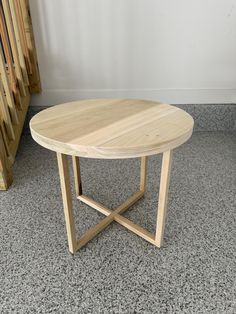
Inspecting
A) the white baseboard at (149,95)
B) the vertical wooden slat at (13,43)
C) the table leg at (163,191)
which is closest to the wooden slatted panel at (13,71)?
the vertical wooden slat at (13,43)

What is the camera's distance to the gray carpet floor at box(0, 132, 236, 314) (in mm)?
760

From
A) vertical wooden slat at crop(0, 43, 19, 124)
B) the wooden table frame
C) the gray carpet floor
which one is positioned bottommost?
the gray carpet floor

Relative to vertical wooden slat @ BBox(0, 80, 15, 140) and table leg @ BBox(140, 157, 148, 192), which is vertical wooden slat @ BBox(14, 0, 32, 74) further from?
table leg @ BBox(140, 157, 148, 192)

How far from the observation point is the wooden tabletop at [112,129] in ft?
2.18

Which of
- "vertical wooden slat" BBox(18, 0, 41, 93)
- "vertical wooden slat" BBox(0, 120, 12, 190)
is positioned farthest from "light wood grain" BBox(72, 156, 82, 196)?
"vertical wooden slat" BBox(18, 0, 41, 93)

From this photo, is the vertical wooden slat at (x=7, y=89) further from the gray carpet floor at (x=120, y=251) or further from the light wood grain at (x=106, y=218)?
the light wood grain at (x=106, y=218)

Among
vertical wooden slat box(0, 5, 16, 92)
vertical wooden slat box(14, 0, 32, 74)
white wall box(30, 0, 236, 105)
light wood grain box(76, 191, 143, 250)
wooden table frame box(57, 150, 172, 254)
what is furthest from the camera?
white wall box(30, 0, 236, 105)

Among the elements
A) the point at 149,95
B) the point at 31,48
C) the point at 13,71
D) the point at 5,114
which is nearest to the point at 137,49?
the point at 149,95

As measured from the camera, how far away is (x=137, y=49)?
1.74 metres

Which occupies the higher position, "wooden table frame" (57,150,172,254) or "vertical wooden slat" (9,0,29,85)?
"vertical wooden slat" (9,0,29,85)

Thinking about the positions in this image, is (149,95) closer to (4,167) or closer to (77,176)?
(77,176)

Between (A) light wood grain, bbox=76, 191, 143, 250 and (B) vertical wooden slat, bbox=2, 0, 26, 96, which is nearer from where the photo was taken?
(A) light wood grain, bbox=76, 191, 143, 250

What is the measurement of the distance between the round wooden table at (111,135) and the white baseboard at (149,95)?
2.82 ft

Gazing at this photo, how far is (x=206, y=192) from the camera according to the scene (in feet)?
4.10
